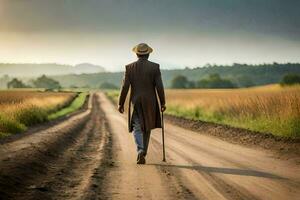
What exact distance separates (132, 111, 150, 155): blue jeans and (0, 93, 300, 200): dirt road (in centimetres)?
42

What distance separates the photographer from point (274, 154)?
1330 cm

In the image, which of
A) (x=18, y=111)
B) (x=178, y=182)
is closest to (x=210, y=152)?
(x=178, y=182)

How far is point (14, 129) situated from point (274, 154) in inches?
453

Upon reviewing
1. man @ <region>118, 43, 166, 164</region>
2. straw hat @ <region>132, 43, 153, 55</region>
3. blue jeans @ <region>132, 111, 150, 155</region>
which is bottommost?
blue jeans @ <region>132, 111, 150, 155</region>

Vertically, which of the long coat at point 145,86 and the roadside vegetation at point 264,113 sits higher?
the long coat at point 145,86

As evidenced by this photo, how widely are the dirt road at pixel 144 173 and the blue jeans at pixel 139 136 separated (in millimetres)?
415

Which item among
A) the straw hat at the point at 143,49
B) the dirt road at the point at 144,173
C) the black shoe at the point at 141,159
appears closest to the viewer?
the dirt road at the point at 144,173

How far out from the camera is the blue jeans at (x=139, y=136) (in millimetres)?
11422

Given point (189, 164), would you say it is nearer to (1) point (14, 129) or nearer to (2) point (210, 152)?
(2) point (210, 152)

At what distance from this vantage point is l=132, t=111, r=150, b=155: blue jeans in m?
11.4

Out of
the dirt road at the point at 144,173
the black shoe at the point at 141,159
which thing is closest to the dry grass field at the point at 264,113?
the dirt road at the point at 144,173

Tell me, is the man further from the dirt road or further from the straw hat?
the dirt road

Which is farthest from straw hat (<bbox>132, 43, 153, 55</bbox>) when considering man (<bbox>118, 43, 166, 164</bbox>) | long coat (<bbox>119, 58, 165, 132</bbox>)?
long coat (<bbox>119, 58, 165, 132</bbox>)

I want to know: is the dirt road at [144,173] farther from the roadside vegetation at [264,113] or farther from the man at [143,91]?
the roadside vegetation at [264,113]
